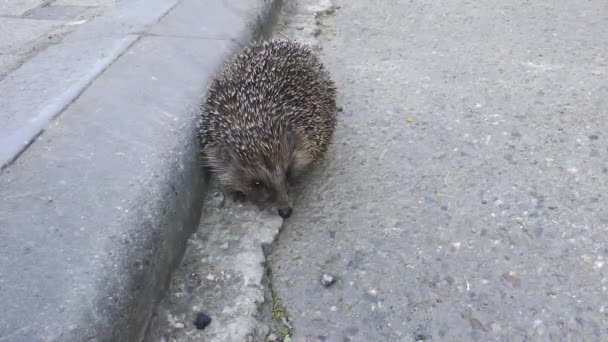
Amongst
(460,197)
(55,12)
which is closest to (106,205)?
(460,197)

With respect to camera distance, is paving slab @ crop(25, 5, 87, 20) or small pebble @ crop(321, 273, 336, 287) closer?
small pebble @ crop(321, 273, 336, 287)

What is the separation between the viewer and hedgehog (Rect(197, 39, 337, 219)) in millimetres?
3260

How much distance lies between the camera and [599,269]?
2.72 meters

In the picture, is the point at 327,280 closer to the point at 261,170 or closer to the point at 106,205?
the point at 261,170

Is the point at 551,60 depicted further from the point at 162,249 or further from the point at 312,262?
the point at 162,249

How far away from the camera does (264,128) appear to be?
10.7 feet

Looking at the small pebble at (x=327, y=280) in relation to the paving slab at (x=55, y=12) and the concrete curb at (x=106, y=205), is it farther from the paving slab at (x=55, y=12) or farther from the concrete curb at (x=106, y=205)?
the paving slab at (x=55, y=12)

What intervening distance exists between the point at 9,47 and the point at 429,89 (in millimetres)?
3321

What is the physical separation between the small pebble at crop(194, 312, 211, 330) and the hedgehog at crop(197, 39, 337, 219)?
813 millimetres

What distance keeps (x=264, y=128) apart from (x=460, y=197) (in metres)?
1.23

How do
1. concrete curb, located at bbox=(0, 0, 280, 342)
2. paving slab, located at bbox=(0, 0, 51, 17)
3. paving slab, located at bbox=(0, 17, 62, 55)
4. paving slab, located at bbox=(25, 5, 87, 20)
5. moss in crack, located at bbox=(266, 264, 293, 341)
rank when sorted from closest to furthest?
concrete curb, located at bbox=(0, 0, 280, 342)
moss in crack, located at bbox=(266, 264, 293, 341)
paving slab, located at bbox=(0, 17, 62, 55)
paving slab, located at bbox=(25, 5, 87, 20)
paving slab, located at bbox=(0, 0, 51, 17)

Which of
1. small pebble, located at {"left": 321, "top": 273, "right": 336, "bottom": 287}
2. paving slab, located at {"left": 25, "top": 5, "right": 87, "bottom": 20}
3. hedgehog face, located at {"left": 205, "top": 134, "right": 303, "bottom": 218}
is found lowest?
small pebble, located at {"left": 321, "top": 273, "right": 336, "bottom": 287}

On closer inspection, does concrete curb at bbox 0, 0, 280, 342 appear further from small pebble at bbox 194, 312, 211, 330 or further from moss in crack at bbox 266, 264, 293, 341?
moss in crack at bbox 266, 264, 293, 341

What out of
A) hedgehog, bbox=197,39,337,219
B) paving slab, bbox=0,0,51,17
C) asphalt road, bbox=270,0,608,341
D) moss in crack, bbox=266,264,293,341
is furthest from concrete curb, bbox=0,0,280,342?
paving slab, bbox=0,0,51,17
